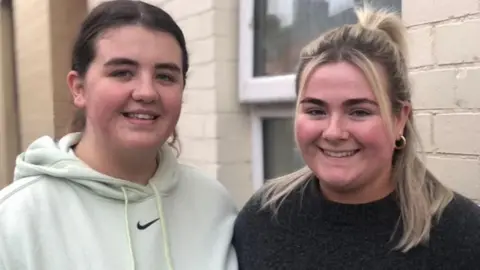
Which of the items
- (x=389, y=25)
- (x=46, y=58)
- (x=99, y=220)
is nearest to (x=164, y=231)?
(x=99, y=220)

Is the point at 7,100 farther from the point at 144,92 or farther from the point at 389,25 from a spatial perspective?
the point at 389,25

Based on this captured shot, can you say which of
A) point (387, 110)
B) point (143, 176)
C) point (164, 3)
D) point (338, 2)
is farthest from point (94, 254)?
point (164, 3)

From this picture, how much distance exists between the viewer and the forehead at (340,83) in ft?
5.24

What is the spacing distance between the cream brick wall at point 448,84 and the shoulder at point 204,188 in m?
0.65

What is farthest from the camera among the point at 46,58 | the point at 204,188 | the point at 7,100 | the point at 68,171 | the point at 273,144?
the point at 7,100

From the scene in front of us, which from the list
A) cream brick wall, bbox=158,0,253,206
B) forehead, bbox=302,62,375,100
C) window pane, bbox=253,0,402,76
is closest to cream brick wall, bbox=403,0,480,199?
forehead, bbox=302,62,375,100

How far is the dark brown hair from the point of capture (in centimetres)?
173

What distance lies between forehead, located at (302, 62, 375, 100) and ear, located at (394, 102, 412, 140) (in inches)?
5.1

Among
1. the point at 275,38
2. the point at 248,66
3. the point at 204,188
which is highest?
the point at 275,38

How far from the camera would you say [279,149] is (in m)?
2.93

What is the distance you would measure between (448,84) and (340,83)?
0.45 metres

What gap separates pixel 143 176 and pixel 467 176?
3.07 ft

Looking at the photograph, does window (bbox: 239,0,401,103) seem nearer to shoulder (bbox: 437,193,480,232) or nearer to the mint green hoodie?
the mint green hoodie

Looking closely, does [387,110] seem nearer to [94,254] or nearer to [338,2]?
[94,254]
